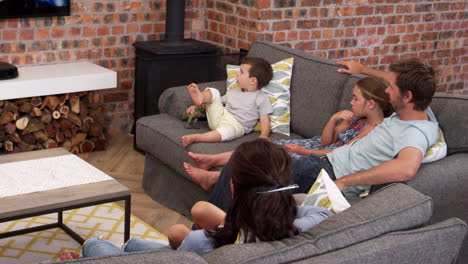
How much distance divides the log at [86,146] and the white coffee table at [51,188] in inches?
47.3

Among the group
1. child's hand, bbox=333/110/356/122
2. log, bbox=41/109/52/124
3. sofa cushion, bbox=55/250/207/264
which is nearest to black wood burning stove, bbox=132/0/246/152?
log, bbox=41/109/52/124

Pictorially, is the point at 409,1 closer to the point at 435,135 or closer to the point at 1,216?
the point at 435,135

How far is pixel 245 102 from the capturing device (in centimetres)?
374

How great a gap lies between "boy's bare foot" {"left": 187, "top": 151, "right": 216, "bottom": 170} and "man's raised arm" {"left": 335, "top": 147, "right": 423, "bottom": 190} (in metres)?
0.86

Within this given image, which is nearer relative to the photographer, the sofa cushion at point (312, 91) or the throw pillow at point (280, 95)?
the sofa cushion at point (312, 91)

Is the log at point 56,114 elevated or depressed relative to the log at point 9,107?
depressed

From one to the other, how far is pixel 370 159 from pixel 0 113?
8.19 ft

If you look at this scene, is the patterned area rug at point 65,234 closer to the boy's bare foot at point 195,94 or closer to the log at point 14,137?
the boy's bare foot at point 195,94

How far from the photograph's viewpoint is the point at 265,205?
1.69 m

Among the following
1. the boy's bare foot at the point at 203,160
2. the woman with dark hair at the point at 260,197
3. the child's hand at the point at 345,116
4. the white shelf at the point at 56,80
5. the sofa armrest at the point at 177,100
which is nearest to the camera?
the woman with dark hair at the point at 260,197

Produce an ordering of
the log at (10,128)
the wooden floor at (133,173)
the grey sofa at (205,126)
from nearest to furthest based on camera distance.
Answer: the grey sofa at (205,126) < the wooden floor at (133,173) < the log at (10,128)

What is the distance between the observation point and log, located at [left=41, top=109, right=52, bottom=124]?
4.39 meters

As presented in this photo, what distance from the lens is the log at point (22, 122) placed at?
4.31 metres

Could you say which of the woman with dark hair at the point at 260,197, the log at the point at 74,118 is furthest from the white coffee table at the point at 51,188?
the woman with dark hair at the point at 260,197
